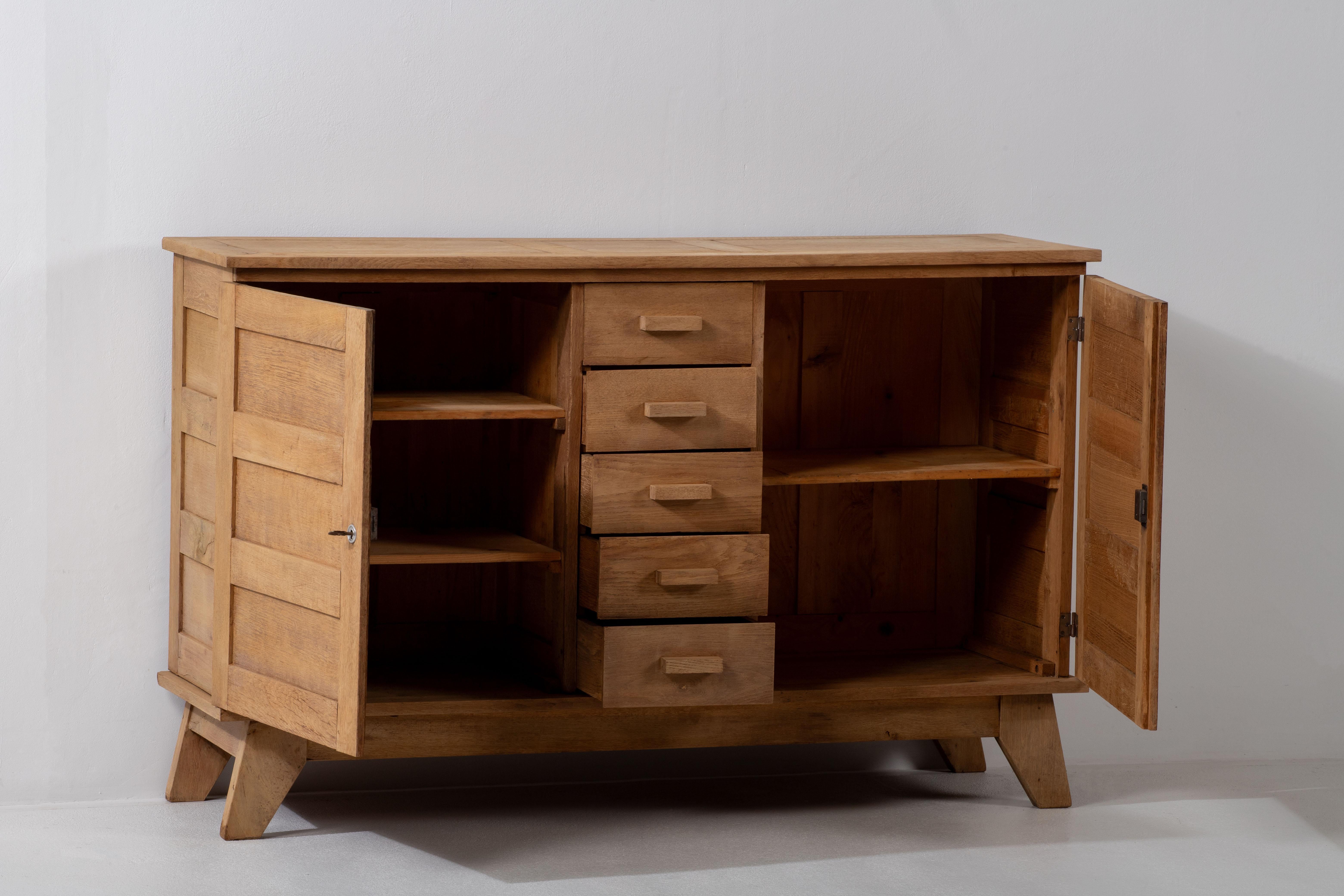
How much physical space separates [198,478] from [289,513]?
1.47 feet

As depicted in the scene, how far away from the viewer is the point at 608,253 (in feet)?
10.4

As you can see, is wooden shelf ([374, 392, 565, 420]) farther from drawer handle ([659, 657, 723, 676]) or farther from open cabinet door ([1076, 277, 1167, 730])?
open cabinet door ([1076, 277, 1167, 730])

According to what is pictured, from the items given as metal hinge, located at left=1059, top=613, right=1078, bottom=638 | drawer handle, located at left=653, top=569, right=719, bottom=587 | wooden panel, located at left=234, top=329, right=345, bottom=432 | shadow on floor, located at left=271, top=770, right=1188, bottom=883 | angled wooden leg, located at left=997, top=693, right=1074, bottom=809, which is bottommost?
shadow on floor, located at left=271, top=770, right=1188, bottom=883

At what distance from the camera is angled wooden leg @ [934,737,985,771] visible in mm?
3867

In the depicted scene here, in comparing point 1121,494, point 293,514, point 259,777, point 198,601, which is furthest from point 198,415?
point 1121,494

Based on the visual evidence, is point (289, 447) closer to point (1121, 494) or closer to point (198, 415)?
point (198, 415)

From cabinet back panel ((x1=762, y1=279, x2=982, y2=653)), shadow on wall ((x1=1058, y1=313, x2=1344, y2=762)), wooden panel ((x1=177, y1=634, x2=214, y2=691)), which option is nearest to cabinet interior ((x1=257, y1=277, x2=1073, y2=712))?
cabinet back panel ((x1=762, y1=279, x2=982, y2=653))

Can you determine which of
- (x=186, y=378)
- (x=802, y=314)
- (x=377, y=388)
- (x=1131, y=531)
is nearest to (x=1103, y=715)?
(x=1131, y=531)

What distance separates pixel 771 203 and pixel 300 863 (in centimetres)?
174

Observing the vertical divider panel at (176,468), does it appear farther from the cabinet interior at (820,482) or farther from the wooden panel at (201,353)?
the cabinet interior at (820,482)

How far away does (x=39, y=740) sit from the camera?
3.50m

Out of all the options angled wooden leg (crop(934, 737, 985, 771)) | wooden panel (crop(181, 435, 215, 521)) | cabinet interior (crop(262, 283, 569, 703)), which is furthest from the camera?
angled wooden leg (crop(934, 737, 985, 771))

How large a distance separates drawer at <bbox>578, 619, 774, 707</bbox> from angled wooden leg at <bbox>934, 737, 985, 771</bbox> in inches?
32.7

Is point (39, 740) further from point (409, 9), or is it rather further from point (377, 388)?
point (409, 9)
